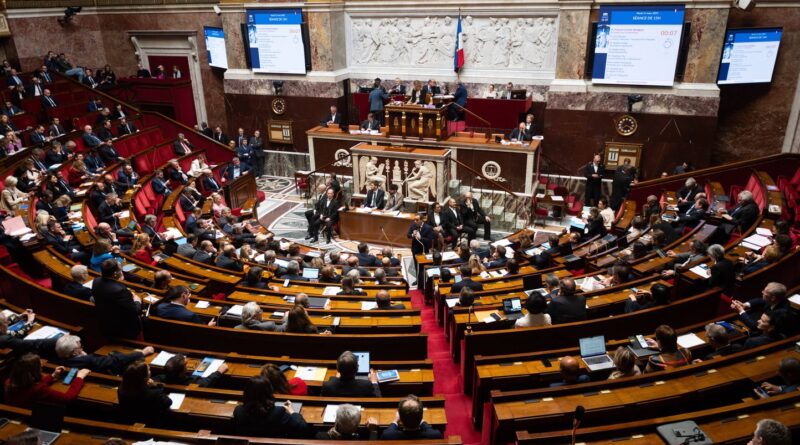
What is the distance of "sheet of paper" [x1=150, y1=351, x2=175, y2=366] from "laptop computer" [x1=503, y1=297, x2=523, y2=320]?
352 cm

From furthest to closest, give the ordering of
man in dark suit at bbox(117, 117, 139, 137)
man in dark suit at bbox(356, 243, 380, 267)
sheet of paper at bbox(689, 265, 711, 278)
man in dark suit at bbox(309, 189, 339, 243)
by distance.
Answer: man in dark suit at bbox(117, 117, 139, 137) < man in dark suit at bbox(309, 189, 339, 243) < man in dark suit at bbox(356, 243, 380, 267) < sheet of paper at bbox(689, 265, 711, 278)

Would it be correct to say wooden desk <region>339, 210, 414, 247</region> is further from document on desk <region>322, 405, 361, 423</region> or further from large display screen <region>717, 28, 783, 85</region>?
large display screen <region>717, 28, 783, 85</region>

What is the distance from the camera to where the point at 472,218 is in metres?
11.4

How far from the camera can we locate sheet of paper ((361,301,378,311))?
6529 millimetres

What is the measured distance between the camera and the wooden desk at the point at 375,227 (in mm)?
11641

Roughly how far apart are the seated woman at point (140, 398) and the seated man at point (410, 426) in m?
1.75

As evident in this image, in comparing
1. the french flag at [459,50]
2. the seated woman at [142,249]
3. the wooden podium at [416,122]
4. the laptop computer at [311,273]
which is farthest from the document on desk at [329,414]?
the french flag at [459,50]

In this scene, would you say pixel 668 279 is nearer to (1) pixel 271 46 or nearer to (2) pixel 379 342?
(2) pixel 379 342

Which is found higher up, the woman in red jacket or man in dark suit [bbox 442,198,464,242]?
the woman in red jacket

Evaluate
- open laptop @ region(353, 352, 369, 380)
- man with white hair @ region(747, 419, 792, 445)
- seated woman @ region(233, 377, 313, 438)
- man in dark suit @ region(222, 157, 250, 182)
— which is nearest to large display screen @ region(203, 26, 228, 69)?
man in dark suit @ region(222, 157, 250, 182)

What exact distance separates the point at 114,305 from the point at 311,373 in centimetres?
211

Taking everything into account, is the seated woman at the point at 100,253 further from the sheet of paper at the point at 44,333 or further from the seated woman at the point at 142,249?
the sheet of paper at the point at 44,333

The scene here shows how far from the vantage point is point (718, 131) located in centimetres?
1338

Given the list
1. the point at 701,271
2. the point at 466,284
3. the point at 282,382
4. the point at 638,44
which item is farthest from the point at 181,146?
the point at 701,271
